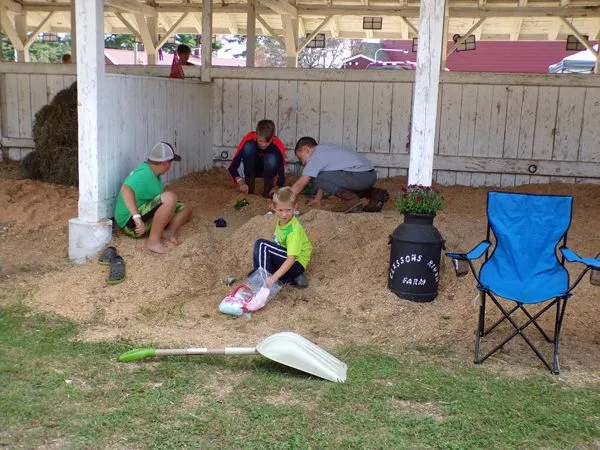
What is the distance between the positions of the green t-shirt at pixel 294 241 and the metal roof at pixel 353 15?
5914 mm

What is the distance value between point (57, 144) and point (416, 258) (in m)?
4.66

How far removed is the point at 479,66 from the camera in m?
32.8

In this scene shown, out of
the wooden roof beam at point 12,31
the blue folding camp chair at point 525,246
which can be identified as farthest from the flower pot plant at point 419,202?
the wooden roof beam at point 12,31

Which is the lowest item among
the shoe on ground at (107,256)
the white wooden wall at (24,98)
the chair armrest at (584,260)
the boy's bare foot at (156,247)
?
the shoe on ground at (107,256)

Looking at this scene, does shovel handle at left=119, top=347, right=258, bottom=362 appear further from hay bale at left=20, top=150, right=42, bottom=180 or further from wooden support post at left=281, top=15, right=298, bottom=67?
wooden support post at left=281, top=15, right=298, bottom=67

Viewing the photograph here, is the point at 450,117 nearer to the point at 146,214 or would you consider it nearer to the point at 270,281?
the point at 146,214

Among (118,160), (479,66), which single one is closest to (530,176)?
(118,160)

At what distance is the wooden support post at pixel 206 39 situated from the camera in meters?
8.55

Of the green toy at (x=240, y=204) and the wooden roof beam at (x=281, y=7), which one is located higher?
→ the wooden roof beam at (x=281, y=7)

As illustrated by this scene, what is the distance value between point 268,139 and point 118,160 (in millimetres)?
1747

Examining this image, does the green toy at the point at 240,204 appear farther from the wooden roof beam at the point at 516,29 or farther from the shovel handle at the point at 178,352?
the wooden roof beam at the point at 516,29

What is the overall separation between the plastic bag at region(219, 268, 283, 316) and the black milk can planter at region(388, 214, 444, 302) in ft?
3.04

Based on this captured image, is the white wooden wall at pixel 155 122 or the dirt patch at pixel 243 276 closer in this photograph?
the dirt patch at pixel 243 276

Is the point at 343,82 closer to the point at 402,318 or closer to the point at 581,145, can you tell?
the point at 581,145
